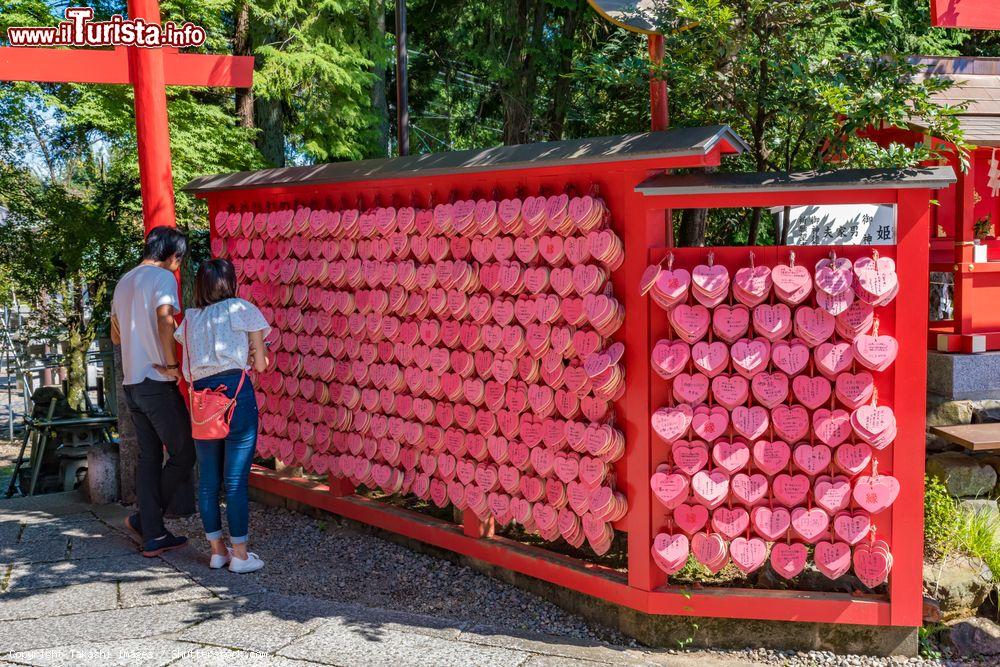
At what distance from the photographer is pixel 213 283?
484 cm

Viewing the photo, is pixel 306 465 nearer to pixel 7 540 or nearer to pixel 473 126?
pixel 7 540

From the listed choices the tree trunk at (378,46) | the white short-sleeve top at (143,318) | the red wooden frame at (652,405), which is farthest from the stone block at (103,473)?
the tree trunk at (378,46)

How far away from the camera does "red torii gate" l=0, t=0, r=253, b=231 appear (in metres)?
5.98

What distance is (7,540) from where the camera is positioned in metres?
5.58

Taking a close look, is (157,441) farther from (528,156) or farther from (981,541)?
(981,541)

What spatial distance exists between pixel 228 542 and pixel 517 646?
2.53m

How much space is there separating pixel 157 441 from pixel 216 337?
0.97 m

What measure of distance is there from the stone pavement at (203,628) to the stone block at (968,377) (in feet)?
12.6

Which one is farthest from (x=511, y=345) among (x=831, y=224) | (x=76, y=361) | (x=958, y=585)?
(x=76, y=361)

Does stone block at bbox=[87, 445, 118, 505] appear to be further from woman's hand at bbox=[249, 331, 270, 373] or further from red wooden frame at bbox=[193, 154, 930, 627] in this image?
red wooden frame at bbox=[193, 154, 930, 627]

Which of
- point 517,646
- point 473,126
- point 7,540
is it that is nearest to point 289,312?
point 7,540

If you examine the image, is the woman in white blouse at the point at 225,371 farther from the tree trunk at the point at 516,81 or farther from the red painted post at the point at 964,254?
the tree trunk at the point at 516,81

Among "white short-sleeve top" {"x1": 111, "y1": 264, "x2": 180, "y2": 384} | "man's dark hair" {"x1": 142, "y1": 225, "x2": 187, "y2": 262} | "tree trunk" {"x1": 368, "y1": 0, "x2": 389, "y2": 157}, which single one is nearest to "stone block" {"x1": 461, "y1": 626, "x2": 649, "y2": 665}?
"white short-sleeve top" {"x1": 111, "y1": 264, "x2": 180, "y2": 384}

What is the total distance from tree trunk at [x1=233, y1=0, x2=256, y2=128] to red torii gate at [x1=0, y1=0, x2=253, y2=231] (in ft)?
22.9
